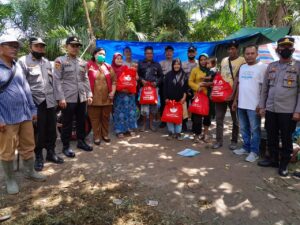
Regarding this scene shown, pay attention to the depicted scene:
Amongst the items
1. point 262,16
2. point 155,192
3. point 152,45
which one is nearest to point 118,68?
point 152,45

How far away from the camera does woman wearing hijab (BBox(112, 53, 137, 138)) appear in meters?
6.14

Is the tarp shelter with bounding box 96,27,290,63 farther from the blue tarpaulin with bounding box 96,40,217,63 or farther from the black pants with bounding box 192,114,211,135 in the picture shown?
the black pants with bounding box 192,114,211,135

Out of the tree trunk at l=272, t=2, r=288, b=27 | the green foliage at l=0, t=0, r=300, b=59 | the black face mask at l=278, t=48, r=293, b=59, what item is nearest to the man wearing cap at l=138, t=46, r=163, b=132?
the black face mask at l=278, t=48, r=293, b=59

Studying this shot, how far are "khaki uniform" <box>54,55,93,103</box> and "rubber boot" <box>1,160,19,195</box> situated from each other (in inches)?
49.8

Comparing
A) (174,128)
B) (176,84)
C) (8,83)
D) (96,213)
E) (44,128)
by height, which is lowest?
(96,213)

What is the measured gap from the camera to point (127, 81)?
5977 millimetres

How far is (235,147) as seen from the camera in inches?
223

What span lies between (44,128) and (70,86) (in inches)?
31.9

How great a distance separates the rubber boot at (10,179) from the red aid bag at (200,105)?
336cm

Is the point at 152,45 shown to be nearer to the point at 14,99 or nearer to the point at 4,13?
the point at 14,99

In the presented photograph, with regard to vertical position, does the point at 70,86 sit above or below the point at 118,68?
below

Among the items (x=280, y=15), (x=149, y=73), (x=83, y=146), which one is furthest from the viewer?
(x=280, y=15)

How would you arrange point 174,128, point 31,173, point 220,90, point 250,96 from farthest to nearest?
point 174,128
point 220,90
point 250,96
point 31,173

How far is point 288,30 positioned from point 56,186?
5.86 m
